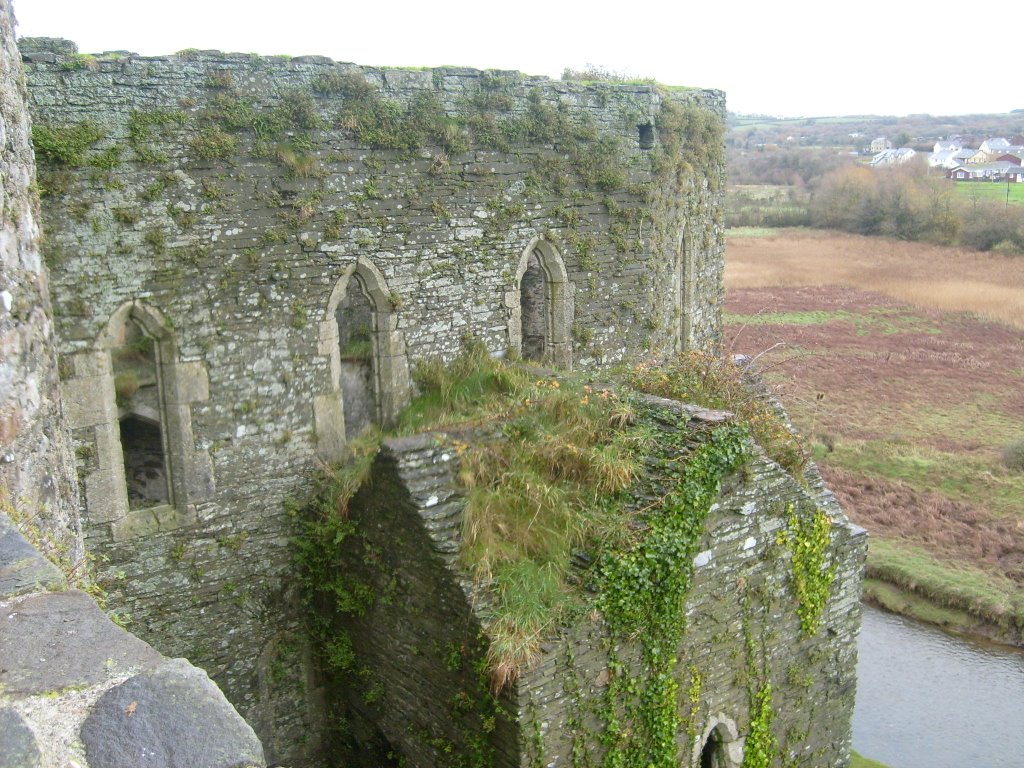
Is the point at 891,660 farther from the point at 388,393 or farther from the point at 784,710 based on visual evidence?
the point at 388,393

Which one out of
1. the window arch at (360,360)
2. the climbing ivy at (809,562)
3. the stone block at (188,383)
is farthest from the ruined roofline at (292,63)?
the climbing ivy at (809,562)

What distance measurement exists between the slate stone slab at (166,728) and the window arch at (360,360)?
Result: 7247mm

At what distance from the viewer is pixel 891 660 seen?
16.4m

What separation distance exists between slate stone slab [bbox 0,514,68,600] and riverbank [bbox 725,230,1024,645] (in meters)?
8.78

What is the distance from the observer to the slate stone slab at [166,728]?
2.35 m

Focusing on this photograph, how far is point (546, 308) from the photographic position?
12.0 meters

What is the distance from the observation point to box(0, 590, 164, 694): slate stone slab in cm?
256

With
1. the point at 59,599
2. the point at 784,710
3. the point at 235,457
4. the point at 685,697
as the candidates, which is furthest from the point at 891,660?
the point at 59,599

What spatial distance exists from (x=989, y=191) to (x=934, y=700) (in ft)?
210

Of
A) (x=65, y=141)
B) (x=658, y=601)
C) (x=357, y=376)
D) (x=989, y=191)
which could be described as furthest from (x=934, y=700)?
(x=989, y=191)

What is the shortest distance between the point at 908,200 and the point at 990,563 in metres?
45.4

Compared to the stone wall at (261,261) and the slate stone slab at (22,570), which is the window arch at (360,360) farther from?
the slate stone slab at (22,570)

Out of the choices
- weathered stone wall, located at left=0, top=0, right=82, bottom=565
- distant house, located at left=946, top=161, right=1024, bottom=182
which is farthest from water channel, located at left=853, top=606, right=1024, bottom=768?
distant house, located at left=946, top=161, right=1024, bottom=182

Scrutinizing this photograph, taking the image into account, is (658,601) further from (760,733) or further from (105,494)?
(105,494)
